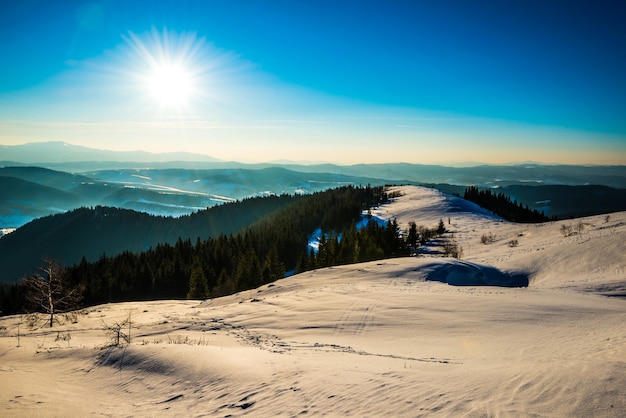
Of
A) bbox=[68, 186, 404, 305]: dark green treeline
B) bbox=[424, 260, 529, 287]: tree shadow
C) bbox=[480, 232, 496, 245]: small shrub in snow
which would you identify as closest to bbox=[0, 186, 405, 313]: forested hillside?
bbox=[68, 186, 404, 305]: dark green treeline

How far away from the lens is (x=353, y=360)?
9.45m

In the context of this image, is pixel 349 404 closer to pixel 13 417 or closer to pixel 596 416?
pixel 596 416

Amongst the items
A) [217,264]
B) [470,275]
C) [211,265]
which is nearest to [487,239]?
[470,275]

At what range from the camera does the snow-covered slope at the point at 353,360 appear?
20.8ft

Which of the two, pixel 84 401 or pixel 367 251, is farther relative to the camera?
pixel 367 251

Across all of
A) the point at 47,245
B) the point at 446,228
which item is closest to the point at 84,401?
the point at 446,228

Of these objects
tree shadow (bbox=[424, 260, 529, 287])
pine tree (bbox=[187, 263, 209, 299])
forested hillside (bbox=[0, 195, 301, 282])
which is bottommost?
forested hillside (bbox=[0, 195, 301, 282])

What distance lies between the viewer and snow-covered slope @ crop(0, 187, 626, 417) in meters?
6.34

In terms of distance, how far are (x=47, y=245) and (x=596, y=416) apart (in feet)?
790

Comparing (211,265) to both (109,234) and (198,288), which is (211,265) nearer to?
(198,288)

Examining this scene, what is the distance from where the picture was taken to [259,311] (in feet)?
59.5

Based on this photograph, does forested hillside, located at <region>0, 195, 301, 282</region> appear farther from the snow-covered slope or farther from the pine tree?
the snow-covered slope

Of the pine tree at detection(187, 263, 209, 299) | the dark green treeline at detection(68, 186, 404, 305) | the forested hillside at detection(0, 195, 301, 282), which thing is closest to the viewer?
the pine tree at detection(187, 263, 209, 299)

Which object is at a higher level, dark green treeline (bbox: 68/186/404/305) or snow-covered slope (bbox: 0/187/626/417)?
snow-covered slope (bbox: 0/187/626/417)
